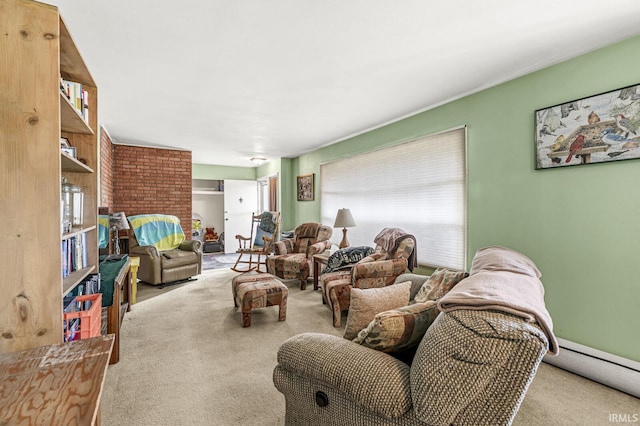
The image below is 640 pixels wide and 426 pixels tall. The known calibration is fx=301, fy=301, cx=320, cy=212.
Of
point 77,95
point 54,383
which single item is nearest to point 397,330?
point 54,383

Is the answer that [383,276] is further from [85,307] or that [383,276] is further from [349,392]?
[85,307]

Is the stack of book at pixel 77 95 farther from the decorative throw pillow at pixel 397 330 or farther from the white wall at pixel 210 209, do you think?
the white wall at pixel 210 209

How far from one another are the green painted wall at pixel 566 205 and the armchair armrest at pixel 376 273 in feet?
2.58

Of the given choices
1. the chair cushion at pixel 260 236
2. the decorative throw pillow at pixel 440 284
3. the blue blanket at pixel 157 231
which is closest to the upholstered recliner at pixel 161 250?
the blue blanket at pixel 157 231

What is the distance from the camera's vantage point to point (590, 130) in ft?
7.23

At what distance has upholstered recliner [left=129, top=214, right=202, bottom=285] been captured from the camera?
14.6 ft

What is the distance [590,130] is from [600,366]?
1683 millimetres

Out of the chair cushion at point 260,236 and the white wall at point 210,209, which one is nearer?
the chair cushion at point 260,236

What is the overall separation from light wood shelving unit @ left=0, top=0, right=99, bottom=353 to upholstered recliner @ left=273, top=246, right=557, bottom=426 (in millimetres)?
1063

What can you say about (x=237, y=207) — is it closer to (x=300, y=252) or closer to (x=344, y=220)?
(x=300, y=252)

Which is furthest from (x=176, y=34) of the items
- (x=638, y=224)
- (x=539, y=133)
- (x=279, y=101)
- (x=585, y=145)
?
(x=638, y=224)

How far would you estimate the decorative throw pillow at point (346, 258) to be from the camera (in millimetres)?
3625

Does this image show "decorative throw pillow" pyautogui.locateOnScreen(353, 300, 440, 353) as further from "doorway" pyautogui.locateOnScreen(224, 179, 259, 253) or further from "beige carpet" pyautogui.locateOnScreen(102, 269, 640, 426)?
"doorway" pyautogui.locateOnScreen(224, 179, 259, 253)

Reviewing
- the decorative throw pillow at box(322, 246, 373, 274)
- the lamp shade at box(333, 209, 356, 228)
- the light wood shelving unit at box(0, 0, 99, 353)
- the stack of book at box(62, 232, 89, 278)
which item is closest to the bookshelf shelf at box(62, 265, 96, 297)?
the stack of book at box(62, 232, 89, 278)
